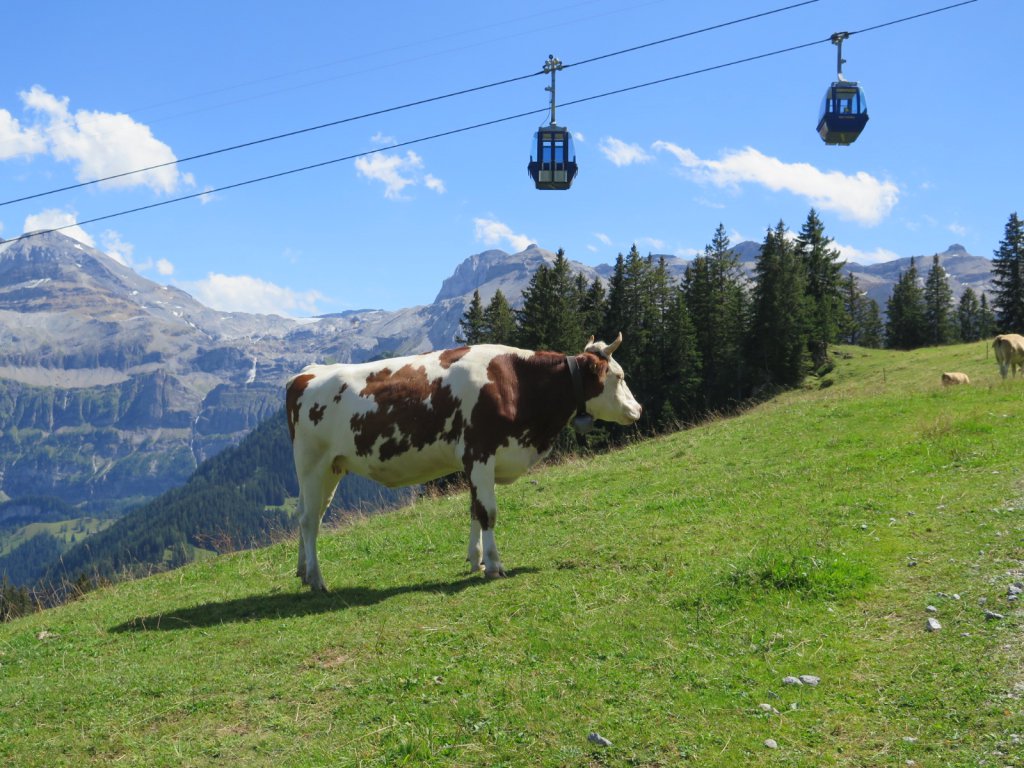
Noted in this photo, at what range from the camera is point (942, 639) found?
25.9 feet

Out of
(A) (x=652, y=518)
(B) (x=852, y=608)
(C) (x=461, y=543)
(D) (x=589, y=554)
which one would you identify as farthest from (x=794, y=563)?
(C) (x=461, y=543)

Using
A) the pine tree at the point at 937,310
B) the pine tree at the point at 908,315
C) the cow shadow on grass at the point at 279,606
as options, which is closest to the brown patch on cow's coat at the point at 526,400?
the cow shadow on grass at the point at 279,606

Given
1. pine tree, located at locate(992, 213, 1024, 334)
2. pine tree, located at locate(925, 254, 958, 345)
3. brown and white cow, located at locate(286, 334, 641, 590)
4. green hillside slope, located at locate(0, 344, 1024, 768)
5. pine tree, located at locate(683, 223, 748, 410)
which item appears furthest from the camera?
pine tree, located at locate(925, 254, 958, 345)

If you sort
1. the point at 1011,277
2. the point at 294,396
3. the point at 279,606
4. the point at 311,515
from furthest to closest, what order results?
the point at 1011,277, the point at 294,396, the point at 311,515, the point at 279,606

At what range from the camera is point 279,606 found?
12.6 meters

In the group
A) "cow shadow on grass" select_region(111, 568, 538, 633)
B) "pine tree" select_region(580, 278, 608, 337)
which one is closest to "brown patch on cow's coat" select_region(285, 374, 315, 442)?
"cow shadow on grass" select_region(111, 568, 538, 633)

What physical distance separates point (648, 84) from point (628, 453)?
10.1 metres

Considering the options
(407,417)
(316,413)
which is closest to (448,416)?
(407,417)

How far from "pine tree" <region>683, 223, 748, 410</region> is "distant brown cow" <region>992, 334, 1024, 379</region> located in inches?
1981

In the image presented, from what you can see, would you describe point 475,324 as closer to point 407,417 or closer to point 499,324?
point 499,324

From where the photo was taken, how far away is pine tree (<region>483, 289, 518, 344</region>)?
3007 inches

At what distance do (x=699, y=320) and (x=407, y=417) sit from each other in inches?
3068

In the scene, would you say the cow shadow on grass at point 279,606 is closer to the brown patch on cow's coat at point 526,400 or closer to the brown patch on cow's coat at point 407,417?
the brown patch on cow's coat at point 526,400

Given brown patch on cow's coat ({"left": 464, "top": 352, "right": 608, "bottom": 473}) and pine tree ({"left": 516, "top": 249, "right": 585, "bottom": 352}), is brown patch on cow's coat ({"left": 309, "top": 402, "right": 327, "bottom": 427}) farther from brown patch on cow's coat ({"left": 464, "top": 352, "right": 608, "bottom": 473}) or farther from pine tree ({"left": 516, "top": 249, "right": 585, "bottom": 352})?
pine tree ({"left": 516, "top": 249, "right": 585, "bottom": 352})
